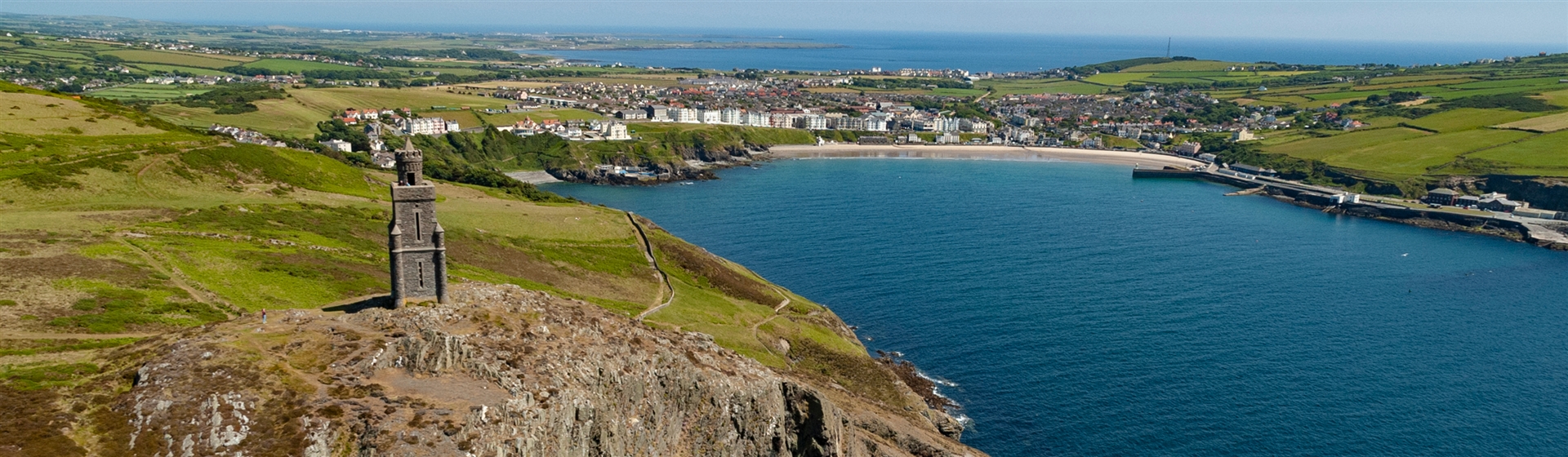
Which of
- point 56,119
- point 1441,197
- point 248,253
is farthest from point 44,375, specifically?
point 1441,197

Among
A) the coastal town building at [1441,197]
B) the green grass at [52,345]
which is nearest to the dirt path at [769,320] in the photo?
the green grass at [52,345]

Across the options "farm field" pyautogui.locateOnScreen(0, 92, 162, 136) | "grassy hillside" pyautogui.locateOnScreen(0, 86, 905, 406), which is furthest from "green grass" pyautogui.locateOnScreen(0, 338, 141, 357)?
"farm field" pyautogui.locateOnScreen(0, 92, 162, 136)

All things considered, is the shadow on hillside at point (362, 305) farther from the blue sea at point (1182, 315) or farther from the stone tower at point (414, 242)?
the blue sea at point (1182, 315)

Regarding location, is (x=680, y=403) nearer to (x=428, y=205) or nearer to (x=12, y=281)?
(x=428, y=205)

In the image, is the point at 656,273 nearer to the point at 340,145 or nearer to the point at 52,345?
the point at 52,345

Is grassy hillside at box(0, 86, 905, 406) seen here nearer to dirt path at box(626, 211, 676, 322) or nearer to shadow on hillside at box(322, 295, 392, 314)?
dirt path at box(626, 211, 676, 322)

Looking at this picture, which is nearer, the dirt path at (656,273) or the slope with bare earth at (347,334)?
the slope with bare earth at (347,334)
